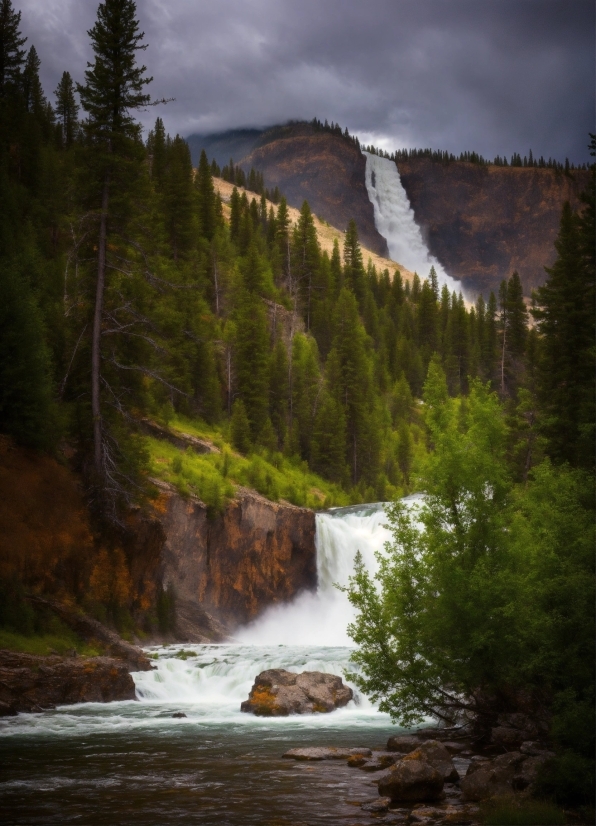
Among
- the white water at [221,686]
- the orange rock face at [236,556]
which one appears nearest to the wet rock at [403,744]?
the white water at [221,686]

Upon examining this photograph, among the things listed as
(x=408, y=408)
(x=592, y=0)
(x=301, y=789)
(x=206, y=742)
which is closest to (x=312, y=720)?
(x=206, y=742)

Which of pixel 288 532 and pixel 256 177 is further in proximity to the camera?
pixel 256 177

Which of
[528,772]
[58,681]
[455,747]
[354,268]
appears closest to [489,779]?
[528,772]

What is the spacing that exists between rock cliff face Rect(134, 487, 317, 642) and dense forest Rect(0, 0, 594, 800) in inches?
67.9

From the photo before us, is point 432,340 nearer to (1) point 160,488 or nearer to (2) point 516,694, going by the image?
(1) point 160,488

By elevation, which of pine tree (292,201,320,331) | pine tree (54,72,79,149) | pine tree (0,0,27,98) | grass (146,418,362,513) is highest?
pine tree (54,72,79,149)

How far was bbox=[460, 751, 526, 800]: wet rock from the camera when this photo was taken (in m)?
14.2

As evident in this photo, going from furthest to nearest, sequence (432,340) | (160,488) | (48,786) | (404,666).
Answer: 1. (432,340)
2. (160,488)
3. (404,666)
4. (48,786)

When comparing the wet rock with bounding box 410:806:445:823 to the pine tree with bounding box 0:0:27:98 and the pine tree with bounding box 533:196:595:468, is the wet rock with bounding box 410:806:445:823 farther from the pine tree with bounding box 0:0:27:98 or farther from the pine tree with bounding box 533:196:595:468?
the pine tree with bounding box 0:0:27:98

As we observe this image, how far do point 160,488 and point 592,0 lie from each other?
28.7m

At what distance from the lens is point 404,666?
18453mm

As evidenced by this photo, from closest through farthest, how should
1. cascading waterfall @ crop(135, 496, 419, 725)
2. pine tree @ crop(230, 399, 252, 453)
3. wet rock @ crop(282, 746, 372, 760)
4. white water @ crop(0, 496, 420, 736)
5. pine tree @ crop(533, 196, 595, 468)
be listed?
wet rock @ crop(282, 746, 372, 760), white water @ crop(0, 496, 420, 736), cascading waterfall @ crop(135, 496, 419, 725), pine tree @ crop(533, 196, 595, 468), pine tree @ crop(230, 399, 252, 453)

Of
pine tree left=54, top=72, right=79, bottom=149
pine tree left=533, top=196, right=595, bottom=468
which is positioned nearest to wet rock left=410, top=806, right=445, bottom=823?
pine tree left=533, top=196, right=595, bottom=468

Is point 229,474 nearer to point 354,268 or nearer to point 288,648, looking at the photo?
point 288,648
